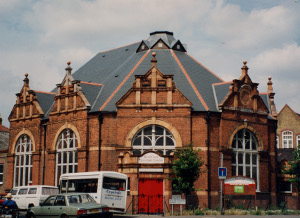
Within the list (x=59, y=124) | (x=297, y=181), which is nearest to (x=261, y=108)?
(x=297, y=181)

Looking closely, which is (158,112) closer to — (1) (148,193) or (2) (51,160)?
(1) (148,193)

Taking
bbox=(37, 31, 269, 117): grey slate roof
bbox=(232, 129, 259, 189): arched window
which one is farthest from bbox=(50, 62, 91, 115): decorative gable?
bbox=(232, 129, 259, 189): arched window

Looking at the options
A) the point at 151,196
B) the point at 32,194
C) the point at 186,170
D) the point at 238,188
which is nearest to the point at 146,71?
the point at 186,170

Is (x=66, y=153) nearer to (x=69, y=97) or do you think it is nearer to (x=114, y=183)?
(x=69, y=97)

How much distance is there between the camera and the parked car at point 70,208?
72.7 feet

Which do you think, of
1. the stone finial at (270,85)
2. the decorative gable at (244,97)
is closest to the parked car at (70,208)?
the decorative gable at (244,97)

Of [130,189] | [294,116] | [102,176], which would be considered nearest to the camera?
[102,176]

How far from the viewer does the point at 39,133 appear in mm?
41812

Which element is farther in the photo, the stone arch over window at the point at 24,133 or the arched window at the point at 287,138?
the arched window at the point at 287,138

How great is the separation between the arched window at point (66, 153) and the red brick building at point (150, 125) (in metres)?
0.09

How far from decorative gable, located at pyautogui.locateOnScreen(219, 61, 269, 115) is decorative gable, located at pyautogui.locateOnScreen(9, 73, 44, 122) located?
17.1m

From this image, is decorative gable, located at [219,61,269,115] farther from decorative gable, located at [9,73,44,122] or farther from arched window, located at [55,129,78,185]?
decorative gable, located at [9,73,44,122]

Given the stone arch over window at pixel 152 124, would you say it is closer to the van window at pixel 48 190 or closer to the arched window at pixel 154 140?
the arched window at pixel 154 140

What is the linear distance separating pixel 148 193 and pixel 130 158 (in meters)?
2.83
